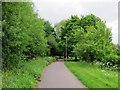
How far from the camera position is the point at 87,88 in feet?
58.8

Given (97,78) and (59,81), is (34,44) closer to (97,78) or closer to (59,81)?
(97,78)

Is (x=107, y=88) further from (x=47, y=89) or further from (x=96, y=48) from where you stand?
(x=96, y=48)

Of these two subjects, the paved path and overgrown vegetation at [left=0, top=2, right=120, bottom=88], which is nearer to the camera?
the paved path

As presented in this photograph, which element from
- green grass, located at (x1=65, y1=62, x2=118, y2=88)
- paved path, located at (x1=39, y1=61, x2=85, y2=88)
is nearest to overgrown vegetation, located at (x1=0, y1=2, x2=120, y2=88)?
green grass, located at (x1=65, y1=62, x2=118, y2=88)

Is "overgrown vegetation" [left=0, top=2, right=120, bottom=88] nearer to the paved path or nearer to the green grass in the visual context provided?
the green grass

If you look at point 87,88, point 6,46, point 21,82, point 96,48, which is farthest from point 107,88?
point 96,48

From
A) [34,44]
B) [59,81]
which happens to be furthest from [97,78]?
[34,44]

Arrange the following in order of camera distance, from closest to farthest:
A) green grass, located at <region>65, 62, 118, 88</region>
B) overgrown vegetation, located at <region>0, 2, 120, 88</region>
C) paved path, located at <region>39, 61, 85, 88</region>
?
paved path, located at <region>39, 61, 85, 88</region> → green grass, located at <region>65, 62, 118, 88</region> → overgrown vegetation, located at <region>0, 2, 120, 88</region>

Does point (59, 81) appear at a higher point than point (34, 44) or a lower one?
lower

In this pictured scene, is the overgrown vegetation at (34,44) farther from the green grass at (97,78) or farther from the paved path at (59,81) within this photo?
the paved path at (59,81)

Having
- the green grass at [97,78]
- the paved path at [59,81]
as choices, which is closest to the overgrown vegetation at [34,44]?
the green grass at [97,78]

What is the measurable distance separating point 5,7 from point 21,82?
5655mm

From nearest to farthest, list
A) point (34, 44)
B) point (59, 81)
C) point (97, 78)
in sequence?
1. point (59, 81)
2. point (97, 78)
3. point (34, 44)

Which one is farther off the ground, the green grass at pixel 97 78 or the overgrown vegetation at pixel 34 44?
the overgrown vegetation at pixel 34 44
